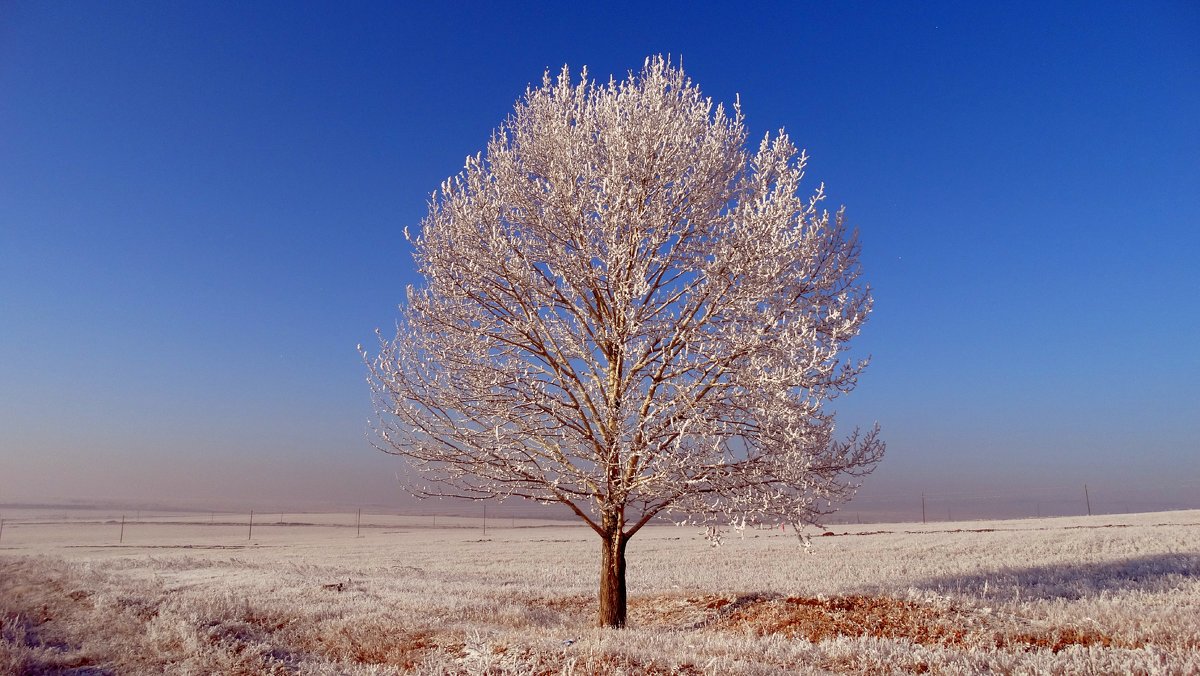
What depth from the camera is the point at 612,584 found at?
41.2ft

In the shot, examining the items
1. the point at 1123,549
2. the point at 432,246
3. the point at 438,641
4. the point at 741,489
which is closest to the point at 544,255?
the point at 432,246

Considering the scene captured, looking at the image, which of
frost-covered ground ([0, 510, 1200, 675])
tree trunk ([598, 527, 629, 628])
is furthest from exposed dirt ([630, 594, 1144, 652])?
tree trunk ([598, 527, 629, 628])

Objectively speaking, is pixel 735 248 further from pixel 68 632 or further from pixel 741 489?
pixel 68 632

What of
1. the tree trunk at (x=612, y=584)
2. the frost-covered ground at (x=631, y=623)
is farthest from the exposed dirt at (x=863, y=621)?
the tree trunk at (x=612, y=584)

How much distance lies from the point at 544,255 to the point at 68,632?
34.5 feet

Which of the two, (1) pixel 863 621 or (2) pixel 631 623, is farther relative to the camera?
(2) pixel 631 623

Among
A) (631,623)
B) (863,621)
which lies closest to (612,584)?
(631,623)

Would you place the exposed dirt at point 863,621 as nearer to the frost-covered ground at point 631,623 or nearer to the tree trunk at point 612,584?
the frost-covered ground at point 631,623

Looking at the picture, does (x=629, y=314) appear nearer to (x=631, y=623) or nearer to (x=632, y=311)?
(x=632, y=311)

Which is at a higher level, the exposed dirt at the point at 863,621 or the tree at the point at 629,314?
the tree at the point at 629,314

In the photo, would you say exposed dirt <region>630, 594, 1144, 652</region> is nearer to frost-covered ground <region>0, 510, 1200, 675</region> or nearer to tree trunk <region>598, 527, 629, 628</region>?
frost-covered ground <region>0, 510, 1200, 675</region>

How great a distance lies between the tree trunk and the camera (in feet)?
40.9

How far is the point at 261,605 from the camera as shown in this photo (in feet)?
48.5

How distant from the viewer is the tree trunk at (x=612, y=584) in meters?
12.5
